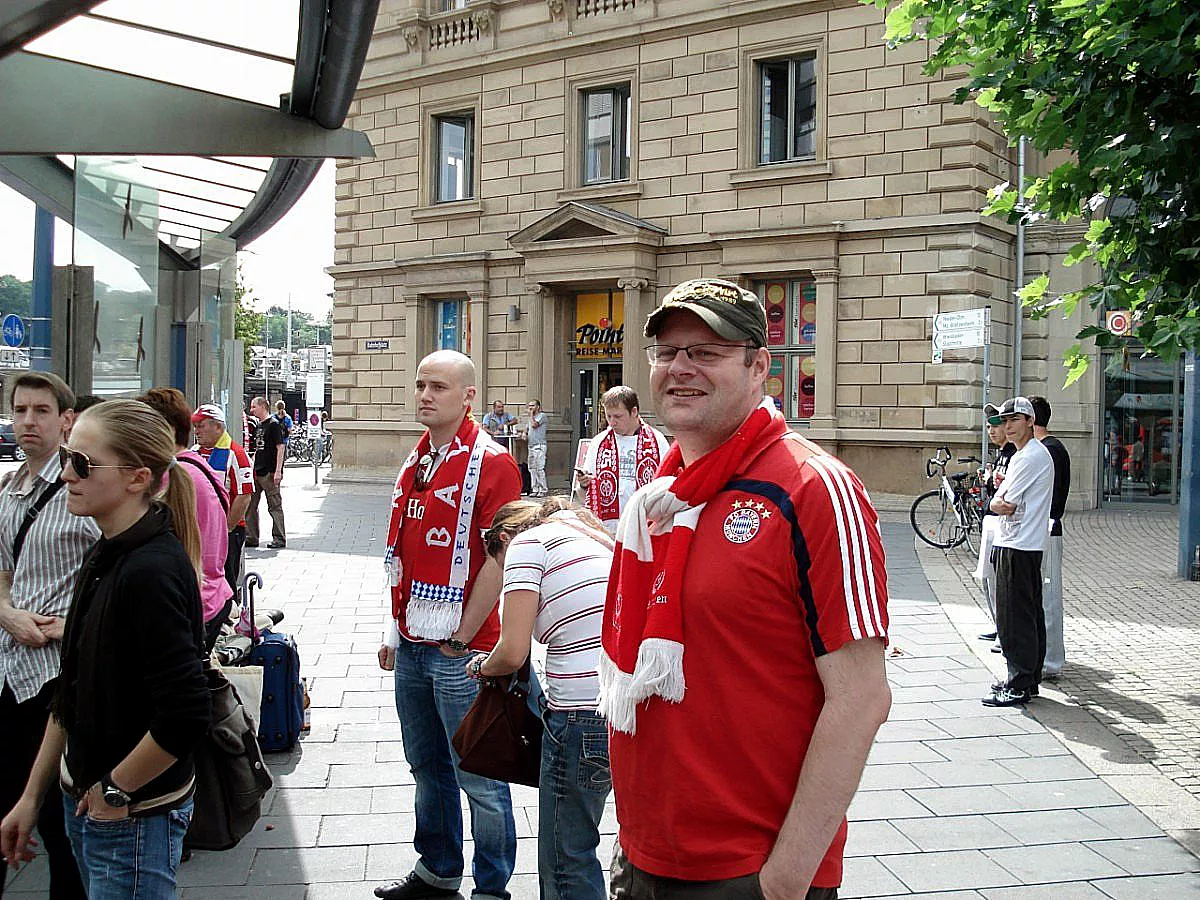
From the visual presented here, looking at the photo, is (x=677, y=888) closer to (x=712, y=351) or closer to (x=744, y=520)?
(x=744, y=520)

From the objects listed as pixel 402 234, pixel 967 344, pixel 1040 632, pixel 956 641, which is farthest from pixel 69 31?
pixel 402 234

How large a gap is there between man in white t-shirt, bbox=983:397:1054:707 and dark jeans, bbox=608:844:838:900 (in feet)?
18.3

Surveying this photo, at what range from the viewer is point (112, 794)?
273 centimetres

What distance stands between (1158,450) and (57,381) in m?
22.2

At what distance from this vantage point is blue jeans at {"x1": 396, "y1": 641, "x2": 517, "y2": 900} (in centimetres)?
419

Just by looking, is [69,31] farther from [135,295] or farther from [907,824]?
[907,824]

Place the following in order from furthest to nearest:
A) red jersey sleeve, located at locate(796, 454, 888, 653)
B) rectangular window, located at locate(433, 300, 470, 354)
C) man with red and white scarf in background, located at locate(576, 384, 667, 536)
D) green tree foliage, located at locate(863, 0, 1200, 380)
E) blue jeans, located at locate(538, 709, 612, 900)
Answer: rectangular window, located at locate(433, 300, 470, 354) → man with red and white scarf in background, located at locate(576, 384, 667, 536) → green tree foliage, located at locate(863, 0, 1200, 380) → blue jeans, located at locate(538, 709, 612, 900) → red jersey sleeve, located at locate(796, 454, 888, 653)

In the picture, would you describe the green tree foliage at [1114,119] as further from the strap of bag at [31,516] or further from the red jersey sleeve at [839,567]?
the strap of bag at [31,516]

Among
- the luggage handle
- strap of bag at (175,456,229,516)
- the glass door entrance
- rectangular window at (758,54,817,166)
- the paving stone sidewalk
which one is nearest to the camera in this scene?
the paving stone sidewalk

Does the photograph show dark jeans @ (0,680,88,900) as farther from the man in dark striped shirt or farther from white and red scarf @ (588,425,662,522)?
white and red scarf @ (588,425,662,522)

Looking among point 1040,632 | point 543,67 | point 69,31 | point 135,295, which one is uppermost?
point 543,67

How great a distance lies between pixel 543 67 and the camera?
23.6 m

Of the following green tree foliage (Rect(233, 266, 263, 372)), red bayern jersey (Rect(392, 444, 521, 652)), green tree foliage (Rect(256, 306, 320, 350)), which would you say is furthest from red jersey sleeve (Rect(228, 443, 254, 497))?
green tree foliage (Rect(256, 306, 320, 350))

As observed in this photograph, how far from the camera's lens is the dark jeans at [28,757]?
12.3ft
